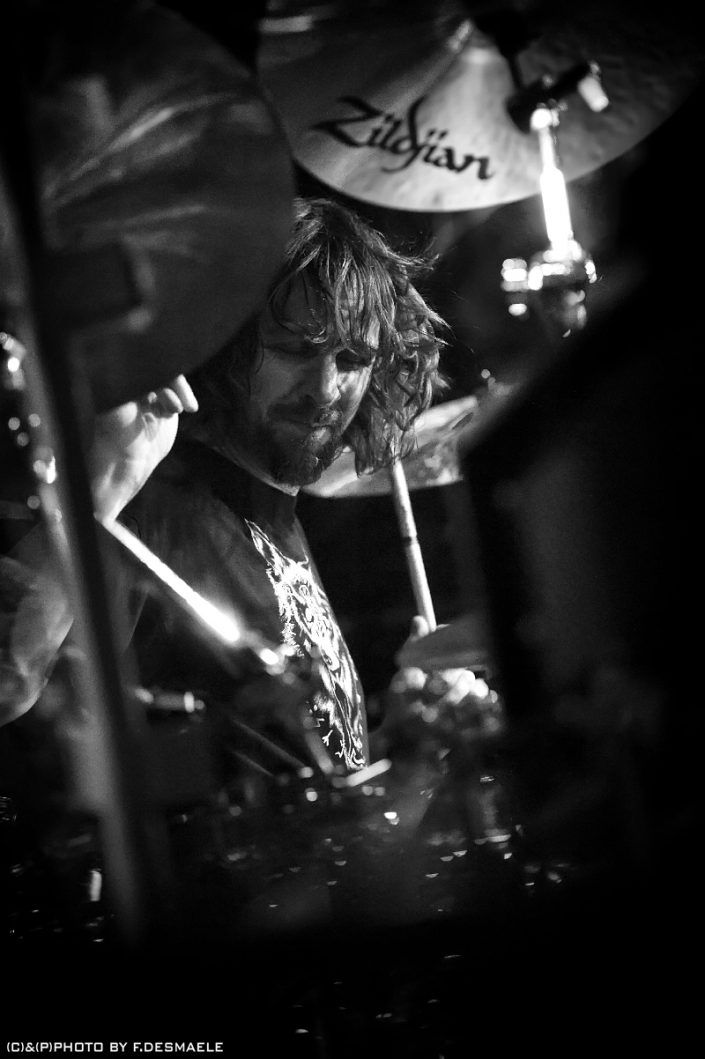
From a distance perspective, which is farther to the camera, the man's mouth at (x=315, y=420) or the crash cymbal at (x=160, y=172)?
the man's mouth at (x=315, y=420)

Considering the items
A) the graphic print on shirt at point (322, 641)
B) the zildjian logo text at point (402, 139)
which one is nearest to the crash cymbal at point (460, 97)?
the zildjian logo text at point (402, 139)

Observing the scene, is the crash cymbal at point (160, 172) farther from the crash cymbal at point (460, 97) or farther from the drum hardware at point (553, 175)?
the drum hardware at point (553, 175)

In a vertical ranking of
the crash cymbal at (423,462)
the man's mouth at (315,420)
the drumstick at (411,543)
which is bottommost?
the drumstick at (411,543)

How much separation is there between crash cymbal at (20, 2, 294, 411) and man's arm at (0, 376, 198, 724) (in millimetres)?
117

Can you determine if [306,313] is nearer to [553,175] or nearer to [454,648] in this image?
[553,175]

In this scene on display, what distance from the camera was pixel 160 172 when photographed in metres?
0.87

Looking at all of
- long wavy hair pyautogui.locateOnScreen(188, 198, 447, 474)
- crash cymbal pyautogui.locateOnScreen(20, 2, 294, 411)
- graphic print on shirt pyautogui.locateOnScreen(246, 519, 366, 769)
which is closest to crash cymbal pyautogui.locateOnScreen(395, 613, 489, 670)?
graphic print on shirt pyautogui.locateOnScreen(246, 519, 366, 769)

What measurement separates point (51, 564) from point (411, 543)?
49 cm

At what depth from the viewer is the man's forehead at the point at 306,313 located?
4.30 feet

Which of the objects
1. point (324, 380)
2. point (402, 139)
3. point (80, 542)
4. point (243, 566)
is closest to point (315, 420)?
point (324, 380)

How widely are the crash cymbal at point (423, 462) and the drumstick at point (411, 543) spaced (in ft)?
0.04

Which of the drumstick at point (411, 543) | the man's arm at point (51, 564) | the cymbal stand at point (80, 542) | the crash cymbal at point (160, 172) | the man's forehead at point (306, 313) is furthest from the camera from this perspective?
the man's forehead at point (306, 313)

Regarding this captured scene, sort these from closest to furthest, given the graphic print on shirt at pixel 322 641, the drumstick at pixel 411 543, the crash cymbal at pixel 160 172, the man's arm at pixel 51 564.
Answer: the crash cymbal at pixel 160 172 → the man's arm at pixel 51 564 → the graphic print on shirt at pixel 322 641 → the drumstick at pixel 411 543

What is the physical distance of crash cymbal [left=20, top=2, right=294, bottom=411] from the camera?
31.4 inches
